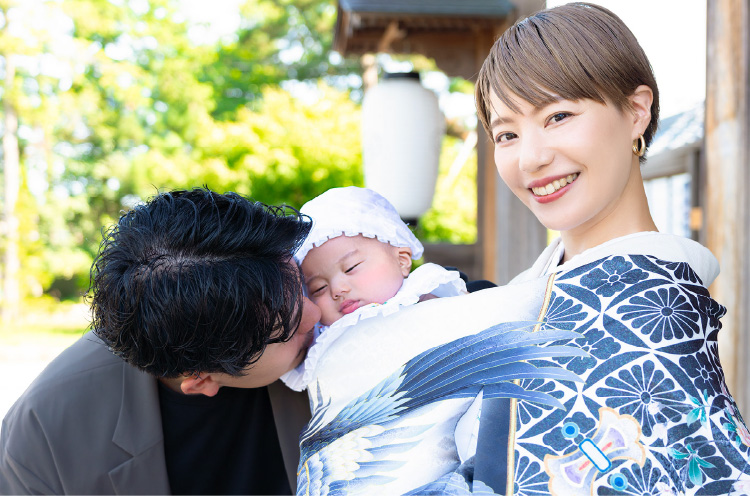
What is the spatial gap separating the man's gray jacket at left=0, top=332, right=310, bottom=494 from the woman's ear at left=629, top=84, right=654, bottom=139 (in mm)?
1446

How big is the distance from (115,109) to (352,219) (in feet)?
47.1

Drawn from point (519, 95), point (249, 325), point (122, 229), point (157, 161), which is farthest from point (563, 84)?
point (157, 161)

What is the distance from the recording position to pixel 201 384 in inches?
69.5

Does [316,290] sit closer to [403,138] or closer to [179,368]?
[179,368]

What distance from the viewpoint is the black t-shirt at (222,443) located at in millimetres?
2041

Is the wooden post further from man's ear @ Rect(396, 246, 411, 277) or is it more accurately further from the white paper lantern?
the white paper lantern

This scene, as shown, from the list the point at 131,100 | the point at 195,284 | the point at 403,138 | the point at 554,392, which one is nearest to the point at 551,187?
the point at 554,392

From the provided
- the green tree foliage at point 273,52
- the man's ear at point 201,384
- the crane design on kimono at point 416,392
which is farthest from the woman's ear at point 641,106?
the green tree foliage at point 273,52

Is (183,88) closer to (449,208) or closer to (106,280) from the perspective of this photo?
(449,208)

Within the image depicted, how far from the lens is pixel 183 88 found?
14.3 m

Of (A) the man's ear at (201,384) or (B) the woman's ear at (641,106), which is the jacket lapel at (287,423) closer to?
(A) the man's ear at (201,384)

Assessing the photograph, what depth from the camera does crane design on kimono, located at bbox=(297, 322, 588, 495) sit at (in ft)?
4.06

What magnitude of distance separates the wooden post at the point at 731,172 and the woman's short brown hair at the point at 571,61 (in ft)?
3.92

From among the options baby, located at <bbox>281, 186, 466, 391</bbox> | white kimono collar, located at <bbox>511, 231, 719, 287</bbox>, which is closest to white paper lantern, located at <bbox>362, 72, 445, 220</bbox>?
baby, located at <bbox>281, 186, 466, 391</bbox>
